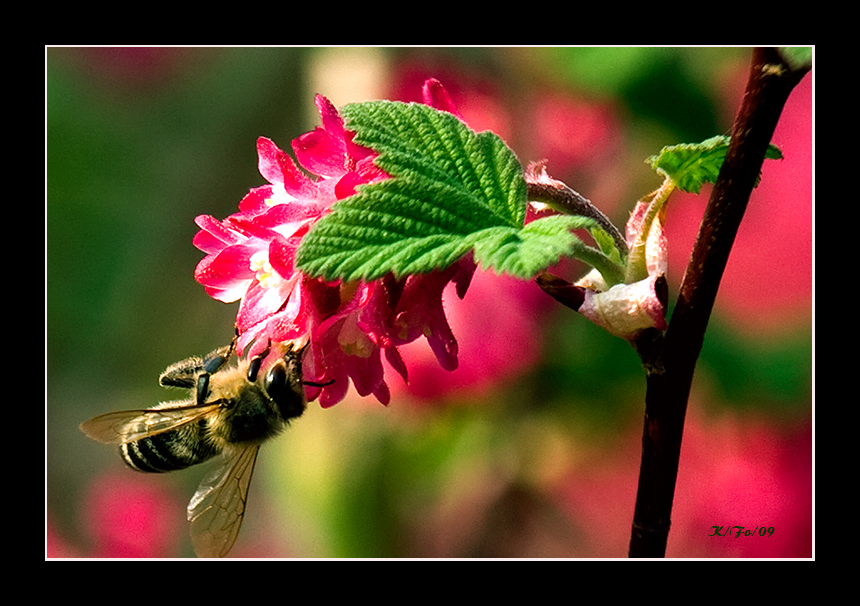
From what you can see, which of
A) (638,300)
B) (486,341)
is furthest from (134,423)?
(486,341)

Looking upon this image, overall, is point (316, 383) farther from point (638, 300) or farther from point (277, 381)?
point (638, 300)

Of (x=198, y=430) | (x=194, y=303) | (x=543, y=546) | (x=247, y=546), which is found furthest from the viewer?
(x=194, y=303)

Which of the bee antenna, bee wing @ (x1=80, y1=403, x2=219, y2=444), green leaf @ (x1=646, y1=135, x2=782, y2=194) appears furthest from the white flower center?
green leaf @ (x1=646, y1=135, x2=782, y2=194)

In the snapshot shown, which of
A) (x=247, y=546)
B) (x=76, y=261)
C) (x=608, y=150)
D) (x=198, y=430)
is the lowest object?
(x=247, y=546)

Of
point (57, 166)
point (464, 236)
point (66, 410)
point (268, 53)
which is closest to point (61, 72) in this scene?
point (57, 166)

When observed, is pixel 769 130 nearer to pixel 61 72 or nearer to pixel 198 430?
pixel 198 430

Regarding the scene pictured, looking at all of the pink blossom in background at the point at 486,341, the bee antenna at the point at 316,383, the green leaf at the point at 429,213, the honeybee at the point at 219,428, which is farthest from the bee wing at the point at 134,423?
the pink blossom in background at the point at 486,341
